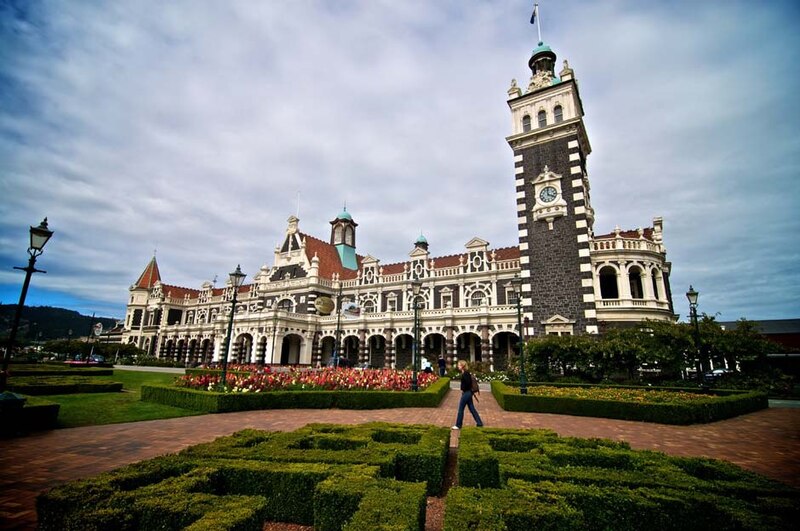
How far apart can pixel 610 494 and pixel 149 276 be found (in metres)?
82.7

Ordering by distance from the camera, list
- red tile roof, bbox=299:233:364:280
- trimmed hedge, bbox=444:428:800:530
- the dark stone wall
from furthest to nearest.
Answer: red tile roof, bbox=299:233:364:280 → the dark stone wall → trimmed hedge, bbox=444:428:800:530

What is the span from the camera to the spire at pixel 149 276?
68.4 meters

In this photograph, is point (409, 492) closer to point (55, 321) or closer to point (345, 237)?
point (345, 237)

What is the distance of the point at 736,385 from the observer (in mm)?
19562

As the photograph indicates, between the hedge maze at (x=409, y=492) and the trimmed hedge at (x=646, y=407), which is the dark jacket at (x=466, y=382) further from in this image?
the trimmed hedge at (x=646, y=407)

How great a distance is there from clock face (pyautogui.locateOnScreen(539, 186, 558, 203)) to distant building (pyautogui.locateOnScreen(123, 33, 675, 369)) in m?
0.09

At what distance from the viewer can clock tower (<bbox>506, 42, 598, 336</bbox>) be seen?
27109 millimetres

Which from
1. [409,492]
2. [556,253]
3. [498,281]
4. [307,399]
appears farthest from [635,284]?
[409,492]

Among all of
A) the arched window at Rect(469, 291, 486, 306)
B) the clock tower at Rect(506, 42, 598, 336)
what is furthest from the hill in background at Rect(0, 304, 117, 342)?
the clock tower at Rect(506, 42, 598, 336)

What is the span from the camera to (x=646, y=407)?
1281cm

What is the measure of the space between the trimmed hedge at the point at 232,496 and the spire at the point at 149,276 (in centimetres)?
7646

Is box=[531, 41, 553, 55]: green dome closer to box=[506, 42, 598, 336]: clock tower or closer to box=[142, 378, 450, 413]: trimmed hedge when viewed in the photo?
box=[506, 42, 598, 336]: clock tower

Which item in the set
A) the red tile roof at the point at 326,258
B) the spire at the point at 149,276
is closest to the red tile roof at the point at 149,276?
the spire at the point at 149,276

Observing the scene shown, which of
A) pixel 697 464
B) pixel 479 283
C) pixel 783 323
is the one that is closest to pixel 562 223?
pixel 479 283
